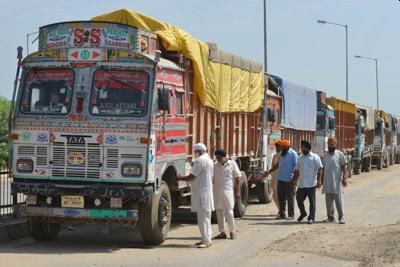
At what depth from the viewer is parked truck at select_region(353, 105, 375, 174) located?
36.2 m

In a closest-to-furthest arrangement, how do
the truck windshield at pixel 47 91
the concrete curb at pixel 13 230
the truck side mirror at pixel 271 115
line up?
the truck windshield at pixel 47 91, the concrete curb at pixel 13 230, the truck side mirror at pixel 271 115

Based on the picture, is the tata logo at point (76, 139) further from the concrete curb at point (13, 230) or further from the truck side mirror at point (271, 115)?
the truck side mirror at point (271, 115)

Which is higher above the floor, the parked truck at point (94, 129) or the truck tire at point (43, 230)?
the parked truck at point (94, 129)

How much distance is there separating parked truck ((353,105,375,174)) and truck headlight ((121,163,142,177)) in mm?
26761

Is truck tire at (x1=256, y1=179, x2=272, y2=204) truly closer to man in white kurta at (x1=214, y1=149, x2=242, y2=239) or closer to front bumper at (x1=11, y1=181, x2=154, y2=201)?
man in white kurta at (x1=214, y1=149, x2=242, y2=239)

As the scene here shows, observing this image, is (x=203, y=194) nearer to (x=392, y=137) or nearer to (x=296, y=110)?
(x=296, y=110)

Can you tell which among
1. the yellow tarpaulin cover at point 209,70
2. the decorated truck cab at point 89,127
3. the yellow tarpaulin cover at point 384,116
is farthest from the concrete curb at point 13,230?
the yellow tarpaulin cover at point 384,116

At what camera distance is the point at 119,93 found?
1075cm

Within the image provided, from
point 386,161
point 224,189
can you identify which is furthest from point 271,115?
point 386,161

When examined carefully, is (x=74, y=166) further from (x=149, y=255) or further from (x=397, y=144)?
(x=397, y=144)

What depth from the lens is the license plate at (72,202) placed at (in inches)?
415

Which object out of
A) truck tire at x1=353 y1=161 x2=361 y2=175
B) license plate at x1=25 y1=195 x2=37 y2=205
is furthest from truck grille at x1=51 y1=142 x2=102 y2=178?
truck tire at x1=353 y1=161 x2=361 y2=175

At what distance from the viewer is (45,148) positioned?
35.2 ft

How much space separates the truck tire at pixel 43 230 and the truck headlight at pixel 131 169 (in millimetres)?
1935
